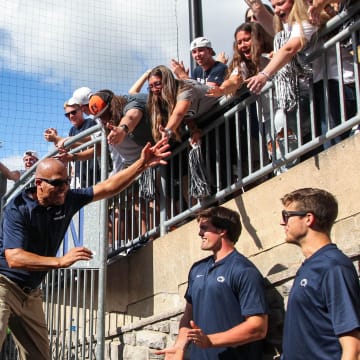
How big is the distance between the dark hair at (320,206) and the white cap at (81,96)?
4282mm

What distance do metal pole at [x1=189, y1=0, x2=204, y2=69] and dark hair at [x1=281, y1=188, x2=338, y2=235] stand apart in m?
4.67

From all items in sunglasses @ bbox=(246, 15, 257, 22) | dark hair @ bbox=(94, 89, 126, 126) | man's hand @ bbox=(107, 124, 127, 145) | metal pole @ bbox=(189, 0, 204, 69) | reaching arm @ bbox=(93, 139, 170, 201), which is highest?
metal pole @ bbox=(189, 0, 204, 69)

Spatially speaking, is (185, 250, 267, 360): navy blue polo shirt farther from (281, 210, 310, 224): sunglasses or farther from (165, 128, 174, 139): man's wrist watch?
(165, 128, 174, 139): man's wrist watch

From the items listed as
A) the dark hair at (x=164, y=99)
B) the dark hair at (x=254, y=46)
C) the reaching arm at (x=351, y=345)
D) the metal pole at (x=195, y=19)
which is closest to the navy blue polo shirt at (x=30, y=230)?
the dark hair at (x=164, y=99)

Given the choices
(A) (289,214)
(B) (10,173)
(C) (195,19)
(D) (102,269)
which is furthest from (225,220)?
(B) (10,173)

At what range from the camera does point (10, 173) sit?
8.54m

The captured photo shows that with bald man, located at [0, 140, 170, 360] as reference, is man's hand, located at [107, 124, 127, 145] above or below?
above

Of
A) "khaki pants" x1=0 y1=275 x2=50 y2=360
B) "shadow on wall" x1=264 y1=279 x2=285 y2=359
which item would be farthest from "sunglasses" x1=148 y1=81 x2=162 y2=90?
"shadow on wall" x1=264 y1=279 x2=285 y2=359

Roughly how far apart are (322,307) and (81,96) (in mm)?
4842

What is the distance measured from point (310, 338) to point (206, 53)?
155 inches

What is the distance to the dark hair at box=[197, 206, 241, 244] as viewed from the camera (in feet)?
15.1

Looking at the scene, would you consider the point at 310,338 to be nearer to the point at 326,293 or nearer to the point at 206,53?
the point at 326,293

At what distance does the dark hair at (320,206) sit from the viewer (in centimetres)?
352

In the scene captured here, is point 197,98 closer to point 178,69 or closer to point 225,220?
point 178,69
